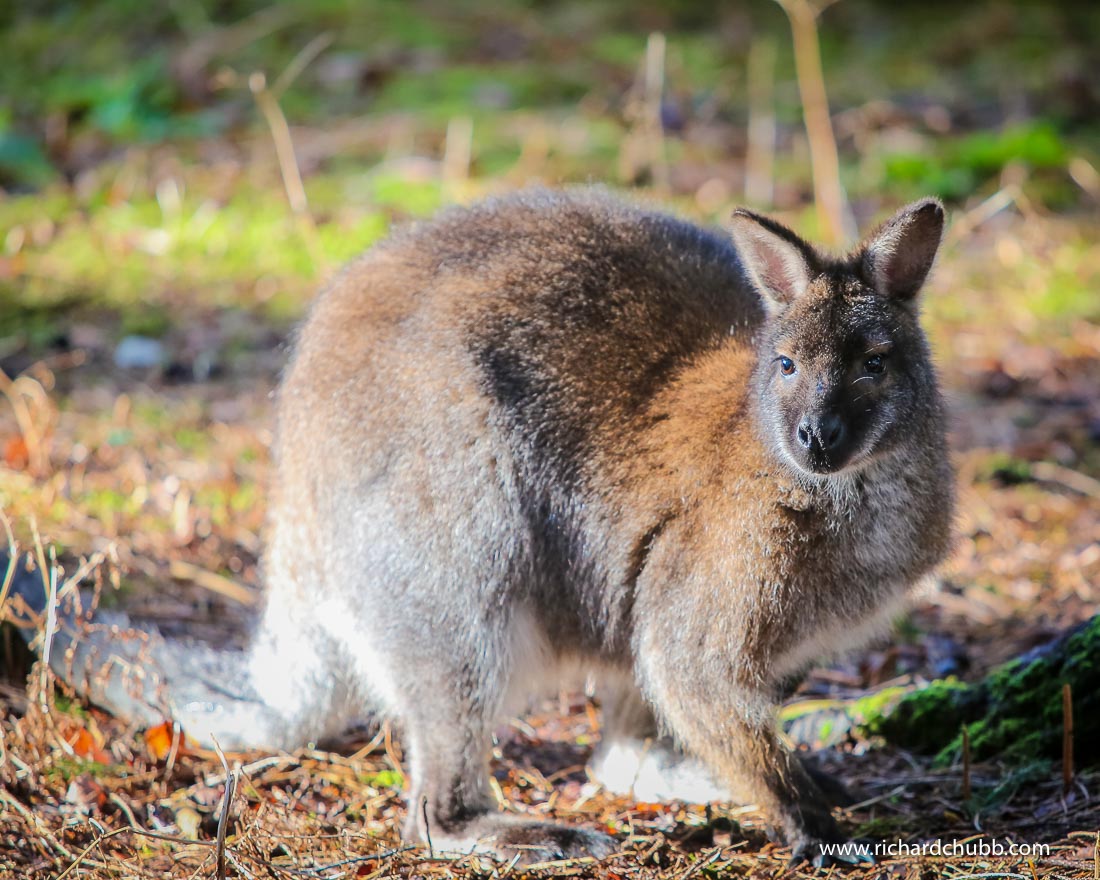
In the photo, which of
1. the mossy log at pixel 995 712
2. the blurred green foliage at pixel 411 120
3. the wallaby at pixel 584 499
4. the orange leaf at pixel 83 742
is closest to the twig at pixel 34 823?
the orange leaf at pixel 83 742

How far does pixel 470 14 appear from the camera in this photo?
30.0 ft

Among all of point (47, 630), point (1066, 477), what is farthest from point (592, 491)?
point (1066, 477)

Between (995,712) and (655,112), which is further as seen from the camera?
(655,112)

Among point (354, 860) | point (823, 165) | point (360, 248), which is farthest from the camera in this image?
point (823, 165)

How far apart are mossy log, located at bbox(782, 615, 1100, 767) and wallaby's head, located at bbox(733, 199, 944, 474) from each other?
0.81 metres

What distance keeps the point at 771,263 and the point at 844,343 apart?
318 millimetres

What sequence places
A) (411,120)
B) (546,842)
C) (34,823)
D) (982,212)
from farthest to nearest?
(411,120) < (982,212) < (546,842) < (34,823)

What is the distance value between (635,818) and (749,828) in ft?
1.05

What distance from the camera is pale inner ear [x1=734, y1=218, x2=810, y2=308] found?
10.5ft

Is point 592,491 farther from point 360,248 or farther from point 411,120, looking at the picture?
point 411,120

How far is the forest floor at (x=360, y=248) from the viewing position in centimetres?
327

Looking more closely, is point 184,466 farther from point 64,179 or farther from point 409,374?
point 64,179

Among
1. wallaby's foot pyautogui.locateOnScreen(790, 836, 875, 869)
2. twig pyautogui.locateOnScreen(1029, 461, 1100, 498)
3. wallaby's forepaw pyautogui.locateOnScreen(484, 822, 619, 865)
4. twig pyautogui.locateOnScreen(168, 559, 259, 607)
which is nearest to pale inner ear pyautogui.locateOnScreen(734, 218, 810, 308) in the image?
wallaby's foot pyautogui.locateOnScreen(790, 836, 875, 869)

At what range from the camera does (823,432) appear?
3.00 meters
